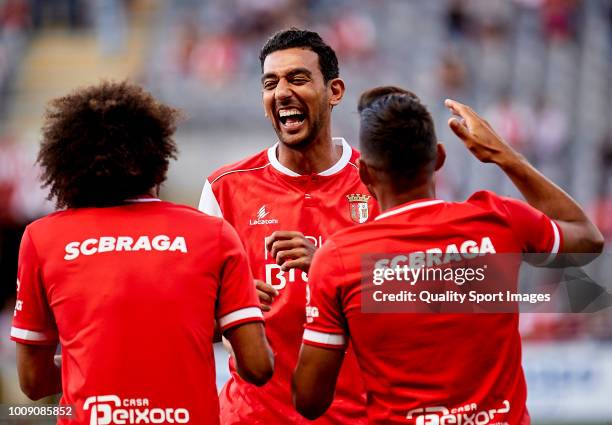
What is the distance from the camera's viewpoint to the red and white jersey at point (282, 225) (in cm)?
525

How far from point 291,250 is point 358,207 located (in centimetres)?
87

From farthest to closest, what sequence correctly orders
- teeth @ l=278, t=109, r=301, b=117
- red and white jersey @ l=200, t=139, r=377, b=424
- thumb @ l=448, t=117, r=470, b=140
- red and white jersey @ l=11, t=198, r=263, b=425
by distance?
teeth @ l=278, t=109, r=301, b=117
red and white jersey @ l=200, t=139, r=377, b=424
thumb @ l=448, t=117, r=470, b=140
red and white jersey @ l=11, t=198, r=263, b=425

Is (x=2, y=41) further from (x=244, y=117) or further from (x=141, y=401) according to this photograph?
(x=141, y=401)

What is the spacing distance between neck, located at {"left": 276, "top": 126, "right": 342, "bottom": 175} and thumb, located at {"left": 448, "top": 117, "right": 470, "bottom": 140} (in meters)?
1.36

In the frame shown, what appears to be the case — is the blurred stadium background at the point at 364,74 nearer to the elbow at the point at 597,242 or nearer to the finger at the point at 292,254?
the finger at the point at 292,254

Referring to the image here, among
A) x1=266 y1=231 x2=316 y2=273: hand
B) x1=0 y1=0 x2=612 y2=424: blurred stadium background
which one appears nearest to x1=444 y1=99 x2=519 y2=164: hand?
x1=266 y1=231 x2=316 y2=273: hand

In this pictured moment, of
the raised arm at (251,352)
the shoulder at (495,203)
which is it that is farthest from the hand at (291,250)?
the shoulder at (495,203)

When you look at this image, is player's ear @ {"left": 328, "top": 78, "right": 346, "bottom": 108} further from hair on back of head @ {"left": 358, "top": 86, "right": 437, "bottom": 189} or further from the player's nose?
hair on back of head @ {"left": 358, "top": 86, "right": 437, "bottom": 189}

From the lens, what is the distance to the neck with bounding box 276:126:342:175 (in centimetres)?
562

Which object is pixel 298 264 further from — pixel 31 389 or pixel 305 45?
pixel 305 45

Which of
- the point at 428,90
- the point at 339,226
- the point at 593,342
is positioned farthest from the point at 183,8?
the point at 339,226

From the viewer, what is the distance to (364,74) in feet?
56.6

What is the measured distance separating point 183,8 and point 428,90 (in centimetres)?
556

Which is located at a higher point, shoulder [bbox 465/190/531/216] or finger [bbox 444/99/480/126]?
finger [bbox 444/99/480/126]
